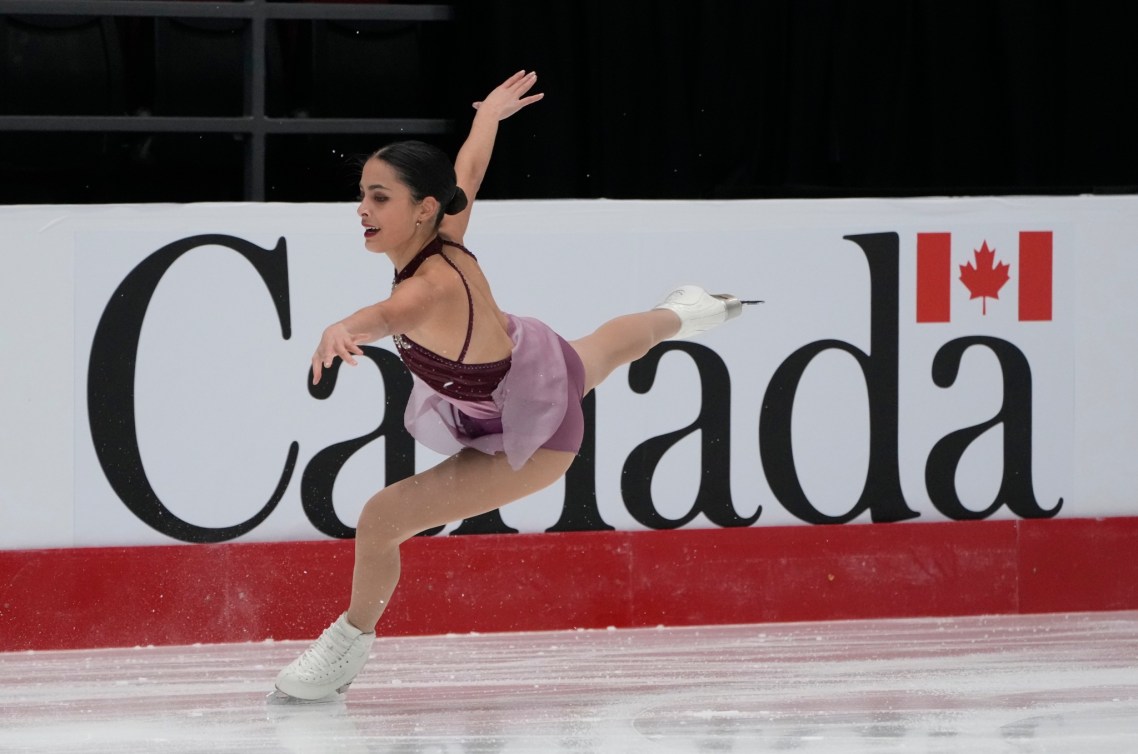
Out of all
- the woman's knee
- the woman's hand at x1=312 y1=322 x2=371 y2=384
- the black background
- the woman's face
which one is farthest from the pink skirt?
the black background

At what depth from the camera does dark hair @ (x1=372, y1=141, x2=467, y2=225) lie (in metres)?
3.02

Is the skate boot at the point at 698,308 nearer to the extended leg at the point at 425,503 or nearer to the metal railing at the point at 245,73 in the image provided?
the extended leg at the point at 425,503

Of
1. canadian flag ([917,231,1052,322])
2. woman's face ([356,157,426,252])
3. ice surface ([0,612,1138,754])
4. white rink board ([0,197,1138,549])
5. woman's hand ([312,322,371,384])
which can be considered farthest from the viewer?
canadian flag ([917,231,1052,322])

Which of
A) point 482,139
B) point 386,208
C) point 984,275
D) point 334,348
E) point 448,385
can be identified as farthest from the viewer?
point 984,275

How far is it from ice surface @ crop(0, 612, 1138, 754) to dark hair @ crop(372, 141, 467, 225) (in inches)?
38.1

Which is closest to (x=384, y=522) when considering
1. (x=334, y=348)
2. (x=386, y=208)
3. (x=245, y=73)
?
(x=386, y=208)

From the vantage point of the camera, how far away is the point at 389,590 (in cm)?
322

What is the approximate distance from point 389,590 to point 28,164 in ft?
9.46

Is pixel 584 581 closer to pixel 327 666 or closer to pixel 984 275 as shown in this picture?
pixel 327 666

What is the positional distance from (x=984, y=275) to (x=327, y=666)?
80.7 inches

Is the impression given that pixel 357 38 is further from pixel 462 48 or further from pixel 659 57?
pixel 659 57

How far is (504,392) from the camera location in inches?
124

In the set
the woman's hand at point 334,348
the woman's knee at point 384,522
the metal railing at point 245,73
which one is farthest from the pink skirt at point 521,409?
the metal railing at point 245,73

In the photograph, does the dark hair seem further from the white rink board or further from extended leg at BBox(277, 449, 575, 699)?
the white rink board
